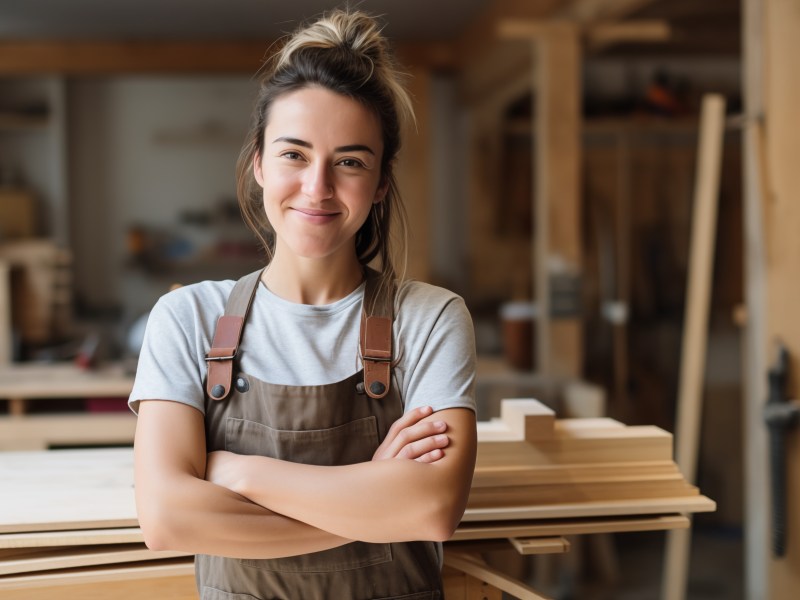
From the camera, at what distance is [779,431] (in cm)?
276

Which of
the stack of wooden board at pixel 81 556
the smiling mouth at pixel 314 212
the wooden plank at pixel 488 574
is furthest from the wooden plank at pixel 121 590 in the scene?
the smiling mouth at pixel 314 212

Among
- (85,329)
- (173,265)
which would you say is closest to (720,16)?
(173,265)

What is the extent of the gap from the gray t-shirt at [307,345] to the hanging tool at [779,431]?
1698 mm

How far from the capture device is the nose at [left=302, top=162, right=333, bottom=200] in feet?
4.62

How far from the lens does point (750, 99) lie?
2.93 meters

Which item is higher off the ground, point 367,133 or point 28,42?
point 28,42

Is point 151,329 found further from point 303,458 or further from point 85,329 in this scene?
point 85,329

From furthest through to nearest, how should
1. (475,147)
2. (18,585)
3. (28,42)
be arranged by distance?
(475,147) → (28,42) → (18,585)

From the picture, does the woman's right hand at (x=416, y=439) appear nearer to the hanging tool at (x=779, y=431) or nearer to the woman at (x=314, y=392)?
the woman at (x=314, y=392)

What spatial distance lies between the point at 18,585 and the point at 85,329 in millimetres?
5463

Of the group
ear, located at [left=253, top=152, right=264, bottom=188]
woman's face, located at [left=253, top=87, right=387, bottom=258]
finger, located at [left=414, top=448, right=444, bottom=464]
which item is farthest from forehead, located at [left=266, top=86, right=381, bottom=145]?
finger, located at [left=414, top=448, right=444, bottom=464]

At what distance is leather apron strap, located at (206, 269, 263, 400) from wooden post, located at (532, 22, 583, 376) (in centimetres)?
260

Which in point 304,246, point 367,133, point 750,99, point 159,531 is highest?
point 750,99

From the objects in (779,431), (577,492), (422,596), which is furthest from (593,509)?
(779,431)
